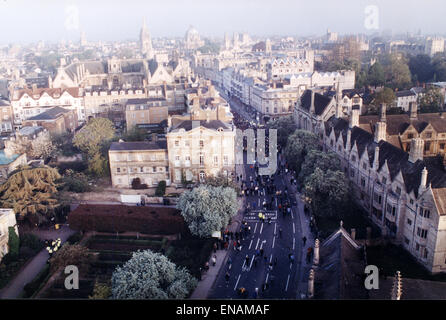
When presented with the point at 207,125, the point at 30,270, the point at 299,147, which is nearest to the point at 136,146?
the point at 207,125

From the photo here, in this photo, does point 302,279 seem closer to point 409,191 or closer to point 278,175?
point 409,191

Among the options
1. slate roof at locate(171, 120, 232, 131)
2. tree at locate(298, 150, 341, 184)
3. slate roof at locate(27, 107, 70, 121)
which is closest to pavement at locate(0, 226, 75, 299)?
slate roof at locate(171, 120, 232, 131)

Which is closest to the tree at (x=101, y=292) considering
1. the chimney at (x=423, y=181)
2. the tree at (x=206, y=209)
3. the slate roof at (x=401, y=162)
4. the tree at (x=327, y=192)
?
the tree at (x=206, y=209)

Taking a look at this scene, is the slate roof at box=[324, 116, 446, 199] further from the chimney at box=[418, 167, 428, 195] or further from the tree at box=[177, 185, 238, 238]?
the tree at box=[177, 185, 238, 238]

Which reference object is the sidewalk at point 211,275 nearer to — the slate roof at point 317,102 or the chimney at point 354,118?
the chimney at point 354,118
